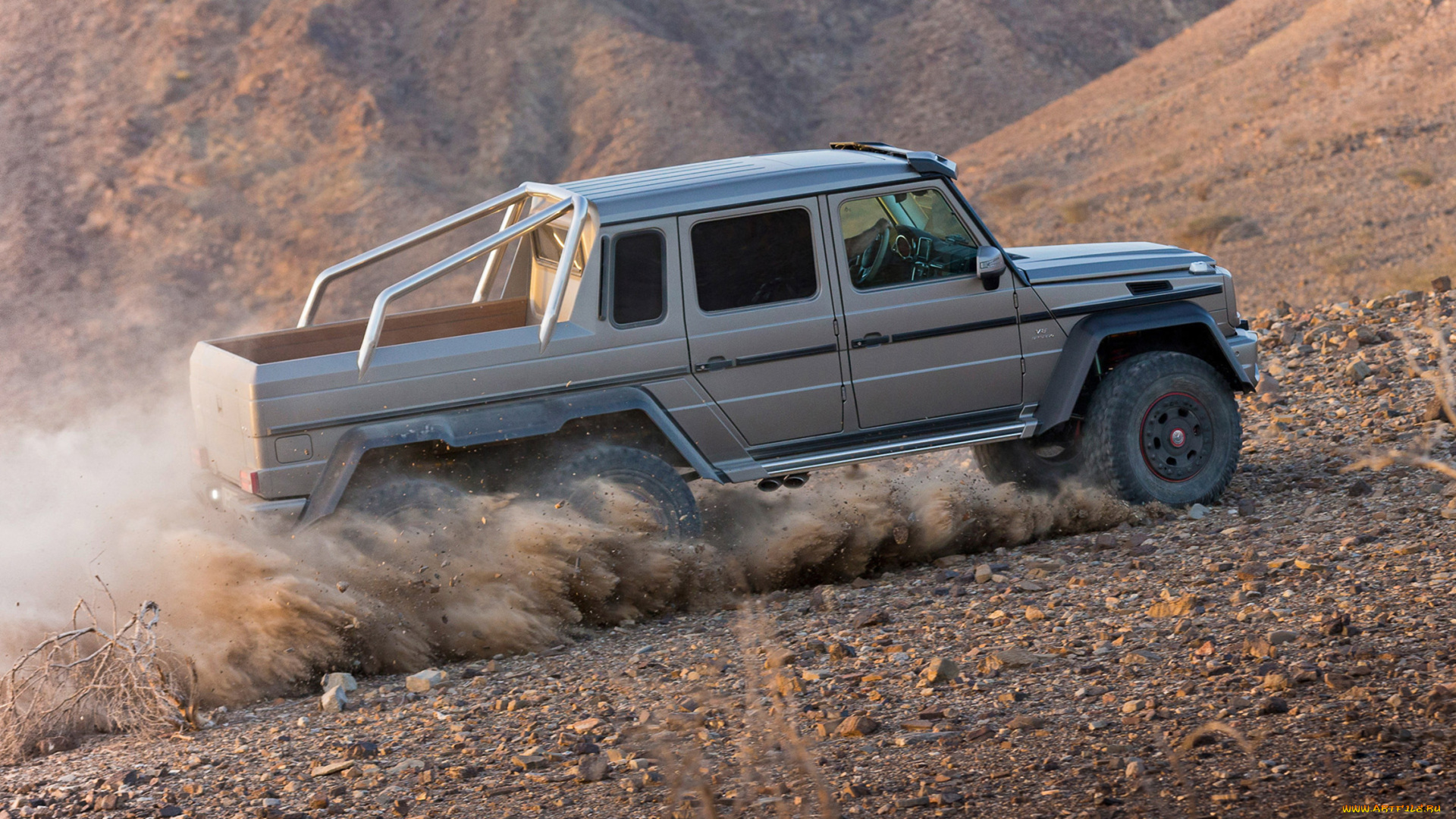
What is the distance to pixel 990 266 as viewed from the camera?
6.60m

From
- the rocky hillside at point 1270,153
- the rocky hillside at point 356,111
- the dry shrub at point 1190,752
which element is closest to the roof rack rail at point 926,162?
the dry shrub at point 1190,752

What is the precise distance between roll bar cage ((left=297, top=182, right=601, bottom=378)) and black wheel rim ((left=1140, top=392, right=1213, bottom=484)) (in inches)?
124

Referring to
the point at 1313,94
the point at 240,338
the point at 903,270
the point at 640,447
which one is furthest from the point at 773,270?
the point at 1313,94

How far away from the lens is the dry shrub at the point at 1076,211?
80.0 ft

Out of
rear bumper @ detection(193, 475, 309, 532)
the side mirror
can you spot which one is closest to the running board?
the side mirror

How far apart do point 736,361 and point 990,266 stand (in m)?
1.36

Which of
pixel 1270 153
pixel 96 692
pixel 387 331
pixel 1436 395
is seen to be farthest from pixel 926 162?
pixel 1270 153

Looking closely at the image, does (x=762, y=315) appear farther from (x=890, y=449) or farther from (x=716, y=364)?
(x=890, y=449)

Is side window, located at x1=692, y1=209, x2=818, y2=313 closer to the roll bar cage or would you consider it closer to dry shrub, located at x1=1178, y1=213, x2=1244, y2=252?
the roll bar cage

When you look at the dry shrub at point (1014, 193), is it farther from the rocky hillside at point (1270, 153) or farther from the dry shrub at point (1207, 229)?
the dry shrub at point (1207, 229)

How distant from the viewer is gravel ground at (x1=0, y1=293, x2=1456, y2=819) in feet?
12.5

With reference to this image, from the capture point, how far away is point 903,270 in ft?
22.1

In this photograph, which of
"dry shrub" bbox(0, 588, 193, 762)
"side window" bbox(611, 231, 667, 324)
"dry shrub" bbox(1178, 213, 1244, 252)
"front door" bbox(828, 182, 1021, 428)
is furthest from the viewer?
"dry shrub" bbox(1178, 213, 1244, 252)

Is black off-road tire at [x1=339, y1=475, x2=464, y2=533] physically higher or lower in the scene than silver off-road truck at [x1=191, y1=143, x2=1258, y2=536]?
lower
